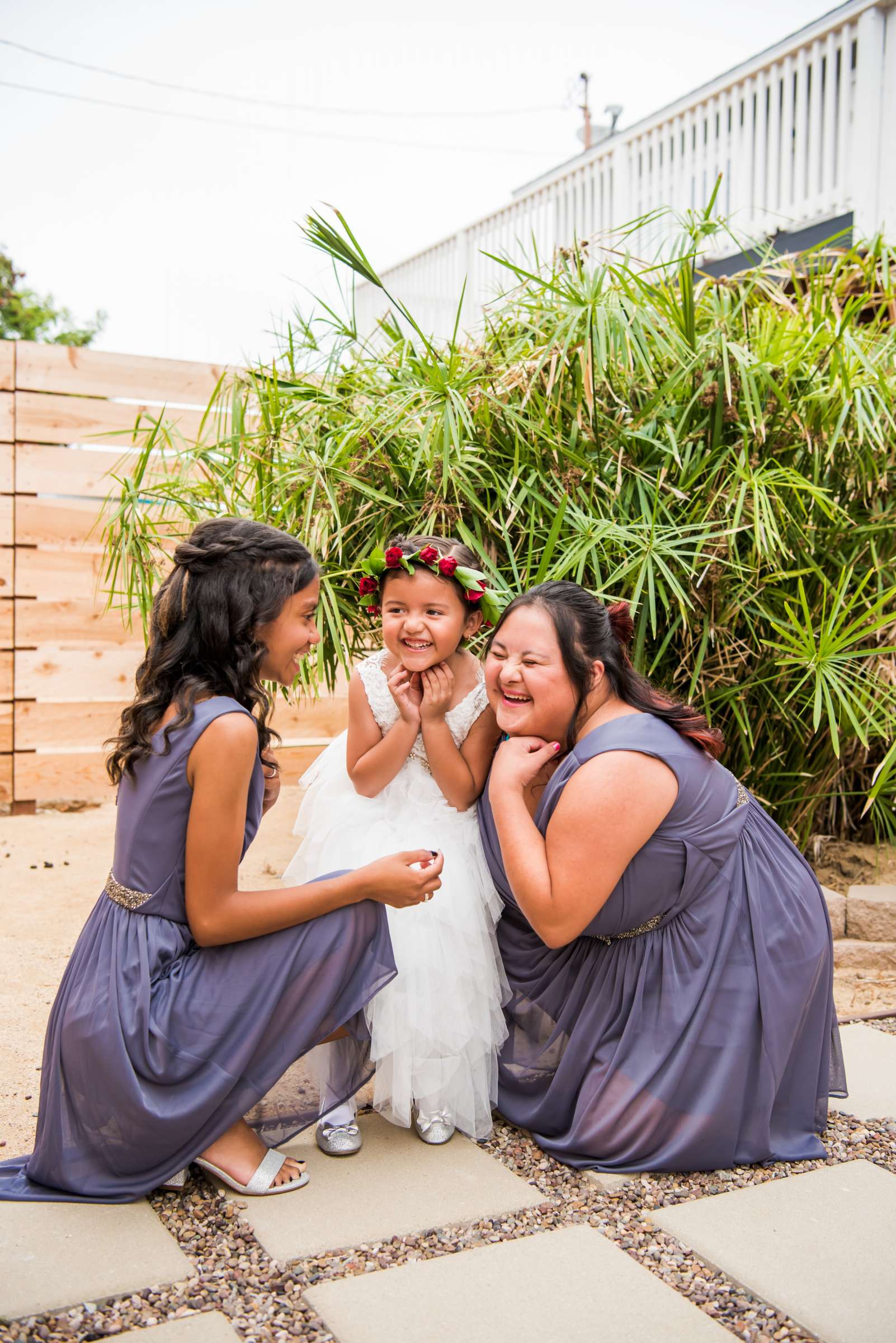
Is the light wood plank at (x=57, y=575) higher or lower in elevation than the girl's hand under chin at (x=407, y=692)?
higher

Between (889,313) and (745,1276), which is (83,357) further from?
(745,1276)

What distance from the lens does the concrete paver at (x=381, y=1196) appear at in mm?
1711

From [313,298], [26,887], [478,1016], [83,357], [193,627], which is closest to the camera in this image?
[193,627]

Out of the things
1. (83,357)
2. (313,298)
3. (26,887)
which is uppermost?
(83,357)

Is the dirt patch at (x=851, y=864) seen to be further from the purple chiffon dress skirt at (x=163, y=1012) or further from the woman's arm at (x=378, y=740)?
the purple chiffon dress skirt at (x=163, y=1012)

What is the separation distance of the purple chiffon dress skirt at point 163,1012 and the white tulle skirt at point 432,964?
0.14 metres

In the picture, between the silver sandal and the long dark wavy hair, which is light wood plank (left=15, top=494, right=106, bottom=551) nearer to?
the long dark wavy hair

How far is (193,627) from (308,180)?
1250 cm

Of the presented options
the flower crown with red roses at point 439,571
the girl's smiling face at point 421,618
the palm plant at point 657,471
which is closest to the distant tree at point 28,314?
the palm plant at point 657,471

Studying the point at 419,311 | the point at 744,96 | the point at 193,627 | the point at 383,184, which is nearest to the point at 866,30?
the point at 744,96

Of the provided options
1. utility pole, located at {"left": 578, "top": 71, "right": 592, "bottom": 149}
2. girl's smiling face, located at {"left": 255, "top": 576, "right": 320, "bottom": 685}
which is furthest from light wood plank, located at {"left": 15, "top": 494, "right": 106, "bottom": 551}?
utility pole, located at {"left": 578, "top": 71, "right": 592, "bottom": 149}

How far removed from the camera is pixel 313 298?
334 centimetres

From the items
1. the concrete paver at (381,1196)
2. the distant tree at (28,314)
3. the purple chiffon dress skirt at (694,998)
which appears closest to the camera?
the concrete paver at (381,1196)

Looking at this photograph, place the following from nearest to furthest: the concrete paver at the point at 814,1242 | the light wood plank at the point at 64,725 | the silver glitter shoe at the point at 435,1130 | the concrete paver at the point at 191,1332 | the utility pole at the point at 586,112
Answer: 1. the concrete paver at the point at 191,1332
2. the concrete paver at the point at 814,1242
3. the silver glitter shoe at the point at 435,1130
4. the light wood plank at the point at 64,725
5. the utility pole at the point at 586,112
